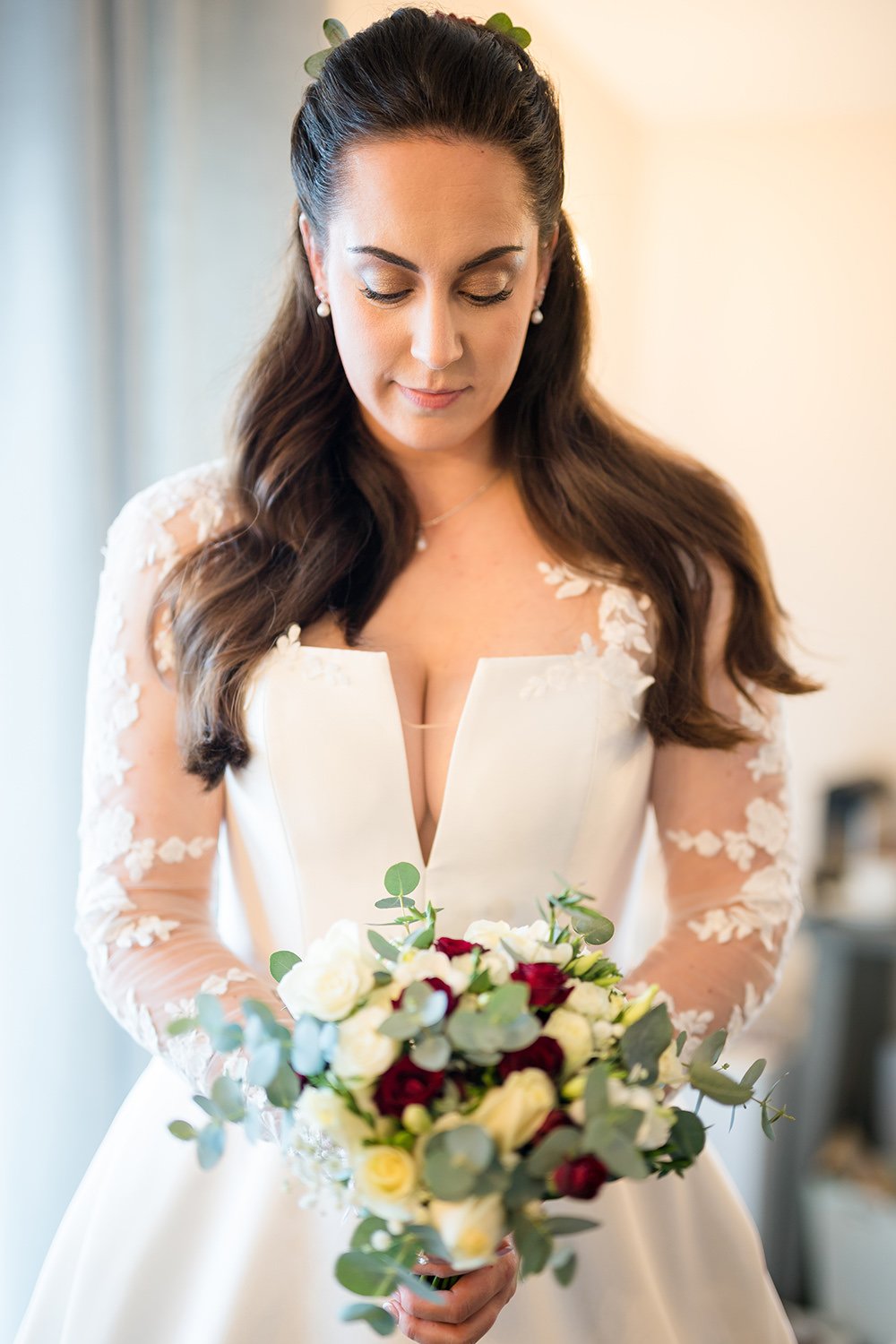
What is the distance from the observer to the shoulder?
1.48 m

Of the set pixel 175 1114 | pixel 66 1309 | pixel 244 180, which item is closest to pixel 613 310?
pixel 244 180

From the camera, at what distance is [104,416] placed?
189cm

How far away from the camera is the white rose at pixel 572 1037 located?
852mm

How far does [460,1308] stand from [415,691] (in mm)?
663

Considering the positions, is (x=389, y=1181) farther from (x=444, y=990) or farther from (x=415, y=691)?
(x=415, y=691)

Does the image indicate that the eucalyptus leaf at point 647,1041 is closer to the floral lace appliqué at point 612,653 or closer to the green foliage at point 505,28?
the floral lace appliqué at point 612,653

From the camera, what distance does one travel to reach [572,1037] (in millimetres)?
857

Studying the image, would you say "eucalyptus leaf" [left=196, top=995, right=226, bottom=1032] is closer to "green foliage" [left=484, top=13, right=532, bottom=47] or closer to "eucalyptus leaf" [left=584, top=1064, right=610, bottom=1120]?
"eucalyptus leaf" [left=584, top=1064, right=610, bottom=1120]

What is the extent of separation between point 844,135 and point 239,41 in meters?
1.49

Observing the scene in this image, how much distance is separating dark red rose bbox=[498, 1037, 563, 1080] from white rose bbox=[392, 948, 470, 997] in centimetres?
6

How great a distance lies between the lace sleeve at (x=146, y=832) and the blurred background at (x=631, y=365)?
42cm

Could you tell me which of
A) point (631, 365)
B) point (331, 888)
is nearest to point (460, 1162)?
point (331, 888)

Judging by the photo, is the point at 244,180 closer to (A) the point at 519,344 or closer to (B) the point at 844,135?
(A) the point at 519,344

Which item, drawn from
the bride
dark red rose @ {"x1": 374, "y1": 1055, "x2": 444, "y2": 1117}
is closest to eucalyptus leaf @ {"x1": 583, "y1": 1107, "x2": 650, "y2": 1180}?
dark red rose @ {"x1": 374, "y1": 1055, "x2": 444, "y2": 1117}
